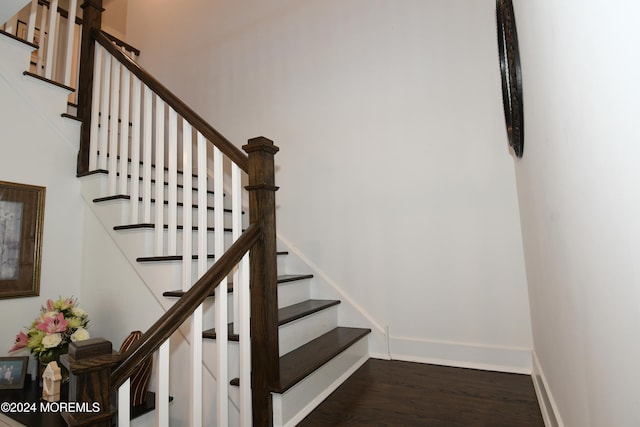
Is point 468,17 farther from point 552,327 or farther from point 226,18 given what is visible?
point 226,18

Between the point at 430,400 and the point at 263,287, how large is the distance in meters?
1.07

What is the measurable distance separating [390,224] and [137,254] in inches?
67.3

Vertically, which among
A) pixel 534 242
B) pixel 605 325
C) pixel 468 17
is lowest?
pixel 605 325

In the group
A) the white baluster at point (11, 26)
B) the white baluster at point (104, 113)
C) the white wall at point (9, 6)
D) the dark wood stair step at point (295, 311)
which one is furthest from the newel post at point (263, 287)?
the white baluster at point (11, 26)

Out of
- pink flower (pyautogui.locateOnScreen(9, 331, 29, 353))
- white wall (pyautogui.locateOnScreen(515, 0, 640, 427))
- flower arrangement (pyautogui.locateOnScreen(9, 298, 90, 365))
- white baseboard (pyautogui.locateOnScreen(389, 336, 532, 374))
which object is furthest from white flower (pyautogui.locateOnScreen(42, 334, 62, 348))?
white wall (pyautogui.locateOnScreen(515, 0, 640, 427))

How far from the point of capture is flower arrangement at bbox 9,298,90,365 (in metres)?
1.92

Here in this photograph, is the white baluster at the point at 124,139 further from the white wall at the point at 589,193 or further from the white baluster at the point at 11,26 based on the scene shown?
the white wall at the point at 589,193

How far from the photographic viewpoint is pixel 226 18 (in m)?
3.61

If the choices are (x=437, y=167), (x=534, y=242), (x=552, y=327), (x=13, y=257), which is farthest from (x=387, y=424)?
(x=13, y=257)

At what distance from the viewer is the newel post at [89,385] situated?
97 cm

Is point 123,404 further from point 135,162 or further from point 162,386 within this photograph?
point 135,162

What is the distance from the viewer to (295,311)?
2.26m

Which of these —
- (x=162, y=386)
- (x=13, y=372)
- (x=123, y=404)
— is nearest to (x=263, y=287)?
(x=162, y=386)

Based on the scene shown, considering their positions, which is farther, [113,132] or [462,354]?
[113,132]
